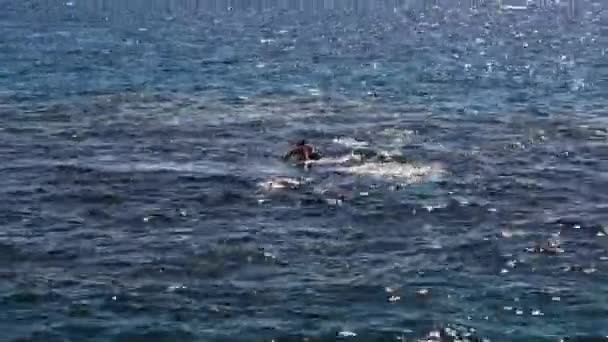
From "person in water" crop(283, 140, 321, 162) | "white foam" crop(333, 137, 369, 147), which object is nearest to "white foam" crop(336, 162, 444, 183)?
"person in water" crop(283, 140, 321, 162)

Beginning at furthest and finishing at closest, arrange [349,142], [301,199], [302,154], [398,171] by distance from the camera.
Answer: [349,142] < [302,154] < [398,171] < [301,199]

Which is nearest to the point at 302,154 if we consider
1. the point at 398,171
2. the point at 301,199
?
the point at 398,171

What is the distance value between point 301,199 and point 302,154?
746cm

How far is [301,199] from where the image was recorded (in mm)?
54500

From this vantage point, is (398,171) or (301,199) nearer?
(301,199)

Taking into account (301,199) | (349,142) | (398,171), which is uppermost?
(349,142)

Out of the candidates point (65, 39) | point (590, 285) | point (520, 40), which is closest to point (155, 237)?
point (590, 285)

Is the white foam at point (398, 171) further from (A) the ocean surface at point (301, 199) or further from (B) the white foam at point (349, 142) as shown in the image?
(B) the white foam at point (349, 142)

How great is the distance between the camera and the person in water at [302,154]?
6144 cm

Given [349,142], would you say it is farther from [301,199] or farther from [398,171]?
[301,199]

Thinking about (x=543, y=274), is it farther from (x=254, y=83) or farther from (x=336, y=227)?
(x=254, y=83)

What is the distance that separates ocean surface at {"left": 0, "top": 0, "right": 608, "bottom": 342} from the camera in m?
39.8

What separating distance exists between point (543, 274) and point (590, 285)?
2.24 meters

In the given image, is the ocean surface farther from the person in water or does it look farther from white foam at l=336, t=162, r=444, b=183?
the person in water
